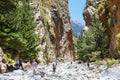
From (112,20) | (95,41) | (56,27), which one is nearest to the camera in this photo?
(112,20)

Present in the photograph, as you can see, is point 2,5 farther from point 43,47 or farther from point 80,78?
point 43,47

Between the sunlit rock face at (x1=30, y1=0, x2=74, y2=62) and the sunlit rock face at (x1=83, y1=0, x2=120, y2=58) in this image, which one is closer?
the sunlit rock face at (x1=83, y1=0, x2=120, y2=58)

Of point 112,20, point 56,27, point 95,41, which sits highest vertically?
point 112,20

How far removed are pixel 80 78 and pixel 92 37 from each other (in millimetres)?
35859

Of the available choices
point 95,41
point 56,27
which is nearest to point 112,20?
point 95,41

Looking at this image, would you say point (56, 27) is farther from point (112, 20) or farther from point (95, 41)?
Result: point (112, 20)

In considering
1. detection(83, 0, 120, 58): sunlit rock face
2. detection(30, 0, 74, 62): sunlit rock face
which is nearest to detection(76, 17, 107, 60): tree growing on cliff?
detection(83, 0, 120, 58): sunlit rock face

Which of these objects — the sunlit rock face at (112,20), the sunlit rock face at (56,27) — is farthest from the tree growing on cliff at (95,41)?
the sunlit rock face at (56,27)

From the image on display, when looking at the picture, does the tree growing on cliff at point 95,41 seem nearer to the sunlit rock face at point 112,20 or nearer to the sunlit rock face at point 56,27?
the sunlit rock face at point 112,20

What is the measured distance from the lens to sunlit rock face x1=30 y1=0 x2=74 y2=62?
3768 inches

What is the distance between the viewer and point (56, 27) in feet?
373

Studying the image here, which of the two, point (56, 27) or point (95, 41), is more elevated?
point (56, 27)

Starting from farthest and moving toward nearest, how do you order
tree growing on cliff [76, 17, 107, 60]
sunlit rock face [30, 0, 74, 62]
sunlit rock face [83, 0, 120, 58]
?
sunlit rock face [30, 0, 74, 62] → tree growing on cliff [76, 17, 107, 60] → sunlit rock face [83, 0, 120, 58]

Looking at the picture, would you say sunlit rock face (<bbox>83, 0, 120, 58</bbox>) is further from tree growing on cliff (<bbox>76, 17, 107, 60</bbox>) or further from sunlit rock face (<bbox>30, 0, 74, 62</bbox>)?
sunlit rock face (<bbox>30, 0, 74, 62</bbox>)
